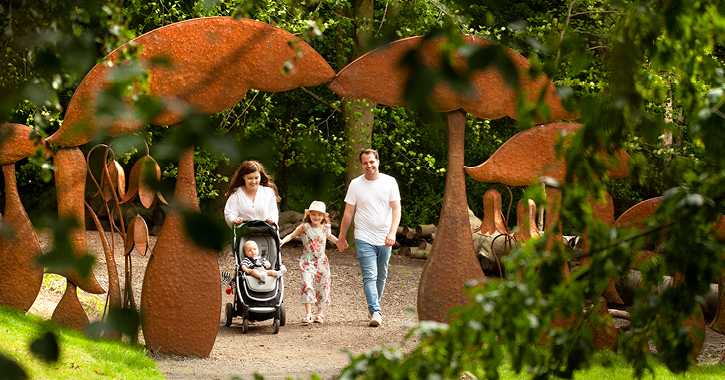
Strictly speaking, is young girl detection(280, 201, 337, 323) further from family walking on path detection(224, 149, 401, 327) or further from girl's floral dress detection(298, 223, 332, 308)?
family walking on path detection(224, 149, 401, 327)

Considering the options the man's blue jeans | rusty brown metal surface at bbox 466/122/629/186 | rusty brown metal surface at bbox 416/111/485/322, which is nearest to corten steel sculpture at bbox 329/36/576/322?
rusty brown metal surface at bbox 416/111/485/322

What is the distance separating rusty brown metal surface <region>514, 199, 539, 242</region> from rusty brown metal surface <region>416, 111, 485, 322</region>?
0.43m

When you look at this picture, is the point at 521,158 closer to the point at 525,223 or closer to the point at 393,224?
the point at 393,224

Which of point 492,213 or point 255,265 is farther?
point 255,265

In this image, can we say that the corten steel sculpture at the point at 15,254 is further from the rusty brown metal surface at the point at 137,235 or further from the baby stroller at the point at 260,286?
the baby stroller at the point at 260,286

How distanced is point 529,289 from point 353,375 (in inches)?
14.5

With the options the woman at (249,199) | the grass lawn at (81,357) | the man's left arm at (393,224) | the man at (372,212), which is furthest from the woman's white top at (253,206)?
the grass lawn at (81,357)

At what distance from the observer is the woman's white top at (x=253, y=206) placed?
5.91 m

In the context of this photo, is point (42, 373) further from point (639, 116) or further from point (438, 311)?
point (639, 116)

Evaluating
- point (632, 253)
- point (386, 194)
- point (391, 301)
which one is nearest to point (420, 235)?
point (391, 301)

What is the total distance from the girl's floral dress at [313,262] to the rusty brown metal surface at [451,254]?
1671 millimetres

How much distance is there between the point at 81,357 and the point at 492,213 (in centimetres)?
346

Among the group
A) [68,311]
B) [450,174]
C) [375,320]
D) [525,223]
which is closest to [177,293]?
[68,311]

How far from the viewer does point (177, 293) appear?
4.66m
